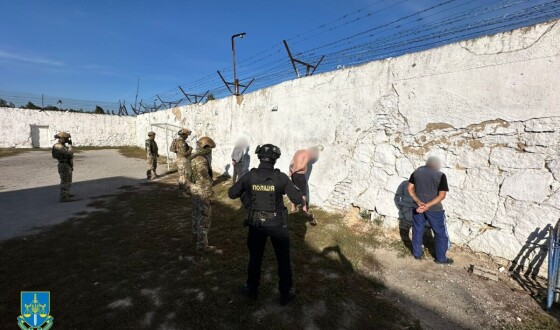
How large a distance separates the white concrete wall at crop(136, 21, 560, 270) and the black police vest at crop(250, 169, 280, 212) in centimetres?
288

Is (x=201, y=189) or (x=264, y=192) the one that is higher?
(x=264, y=192)

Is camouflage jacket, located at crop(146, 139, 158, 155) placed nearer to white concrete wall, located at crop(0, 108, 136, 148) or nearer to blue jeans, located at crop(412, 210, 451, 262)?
blue jeans, located at crop(412, 210, 451, 262)

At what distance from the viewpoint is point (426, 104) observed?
4352 mm

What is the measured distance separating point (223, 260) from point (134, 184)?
6276mm

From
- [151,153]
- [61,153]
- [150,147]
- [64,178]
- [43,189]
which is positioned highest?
[150,147]

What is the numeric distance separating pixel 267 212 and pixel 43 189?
8229 mm

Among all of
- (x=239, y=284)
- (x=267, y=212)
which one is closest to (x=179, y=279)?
(x=239, y=284)

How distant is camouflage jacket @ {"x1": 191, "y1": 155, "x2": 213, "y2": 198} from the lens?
13.2 ft

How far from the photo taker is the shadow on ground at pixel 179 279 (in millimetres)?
2684

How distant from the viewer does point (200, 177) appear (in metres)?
4.02

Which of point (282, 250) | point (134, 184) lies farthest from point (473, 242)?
point (134, 184)

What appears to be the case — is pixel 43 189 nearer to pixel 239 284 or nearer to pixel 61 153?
pixel 61 153

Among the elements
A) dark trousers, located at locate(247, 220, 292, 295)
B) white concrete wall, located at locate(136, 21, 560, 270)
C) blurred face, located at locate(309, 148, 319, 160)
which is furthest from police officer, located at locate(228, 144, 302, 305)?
blurred face, located at locate(309, 148, 319, 160)

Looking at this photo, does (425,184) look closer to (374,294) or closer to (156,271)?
(374,294)
